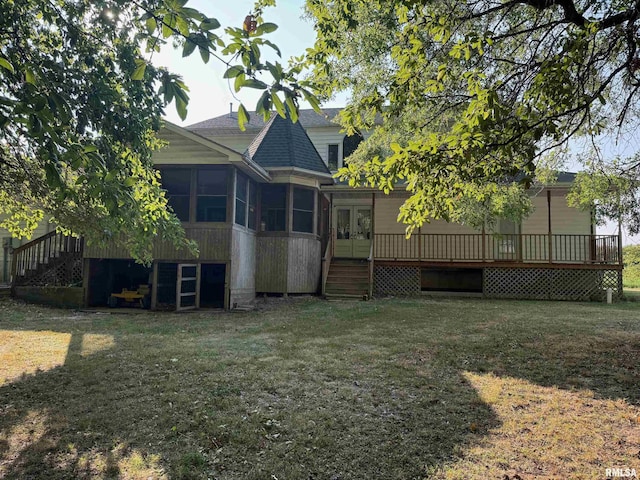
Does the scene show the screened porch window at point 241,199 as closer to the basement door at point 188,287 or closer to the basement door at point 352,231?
the basement door at point 188,287

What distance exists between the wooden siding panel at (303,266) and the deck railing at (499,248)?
8.37ft

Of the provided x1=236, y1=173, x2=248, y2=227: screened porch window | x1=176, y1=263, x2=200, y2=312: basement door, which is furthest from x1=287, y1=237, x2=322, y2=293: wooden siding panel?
x1=176, y1=263, x2=200, y2=312: basement door

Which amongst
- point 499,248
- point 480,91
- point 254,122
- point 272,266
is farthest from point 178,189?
point 499,248

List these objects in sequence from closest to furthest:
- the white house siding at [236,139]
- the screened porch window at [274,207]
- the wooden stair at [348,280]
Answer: the screened porch window at [274,207]
the wooden stair at [348,280]
the white house siding at [236,139]

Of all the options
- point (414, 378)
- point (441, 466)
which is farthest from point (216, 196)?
point (441, 466)

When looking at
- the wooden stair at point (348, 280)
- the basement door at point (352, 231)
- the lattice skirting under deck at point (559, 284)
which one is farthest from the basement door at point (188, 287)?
the lattice skirting under deck at point (559, 284)

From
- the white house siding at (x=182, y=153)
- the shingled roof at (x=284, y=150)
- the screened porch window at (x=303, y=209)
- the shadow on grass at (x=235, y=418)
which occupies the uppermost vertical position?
the shingled roof at (x=284, y=150)

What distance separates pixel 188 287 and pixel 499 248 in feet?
36.8

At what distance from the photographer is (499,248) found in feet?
49.6

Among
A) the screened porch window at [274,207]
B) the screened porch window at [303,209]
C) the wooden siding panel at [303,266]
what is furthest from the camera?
the screened porch window at [303,209]

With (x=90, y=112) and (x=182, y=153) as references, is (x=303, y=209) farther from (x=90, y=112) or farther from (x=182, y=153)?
(x=90, y=112)

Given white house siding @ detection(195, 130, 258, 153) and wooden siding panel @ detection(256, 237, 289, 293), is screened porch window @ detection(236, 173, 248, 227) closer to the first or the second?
wooden siding panel @ detection(256, 237, 289, 293)

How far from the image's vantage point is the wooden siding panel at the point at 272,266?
501 inches

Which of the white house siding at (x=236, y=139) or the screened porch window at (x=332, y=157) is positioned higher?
the white house siding at (x=236, y=139)
